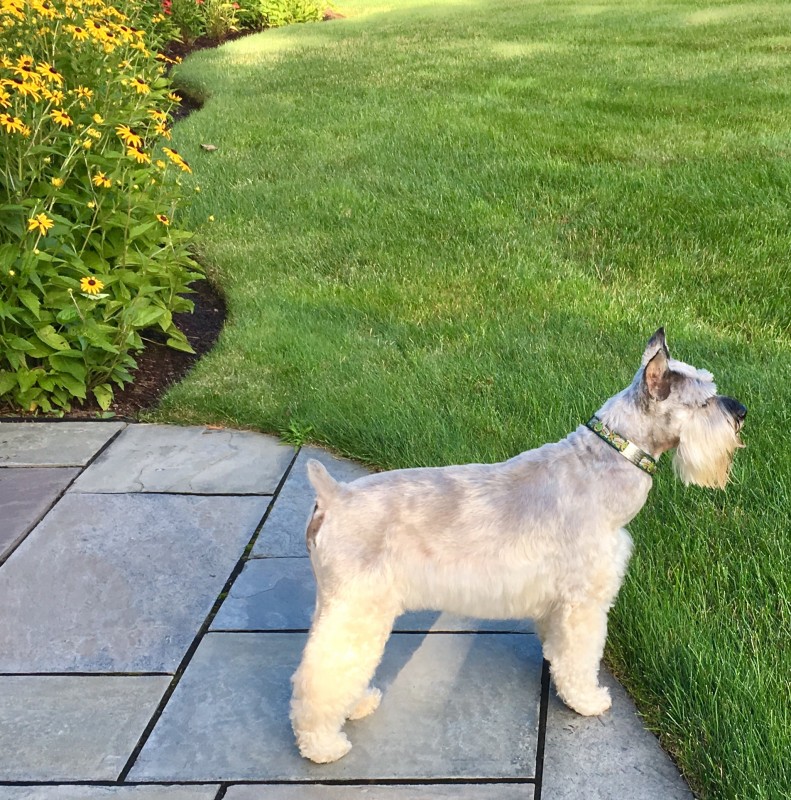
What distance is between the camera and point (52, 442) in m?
5.65

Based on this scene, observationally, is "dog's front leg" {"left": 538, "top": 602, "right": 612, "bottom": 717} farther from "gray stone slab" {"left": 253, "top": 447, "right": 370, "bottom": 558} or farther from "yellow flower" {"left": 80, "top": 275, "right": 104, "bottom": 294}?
"yellow flower" {"left": 80, "top": 275, "right": 104, "bottom": 294}

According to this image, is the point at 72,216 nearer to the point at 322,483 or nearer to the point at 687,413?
the point at 322,483

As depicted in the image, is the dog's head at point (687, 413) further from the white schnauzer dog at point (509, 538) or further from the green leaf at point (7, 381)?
the green leaf at point (7, 381)

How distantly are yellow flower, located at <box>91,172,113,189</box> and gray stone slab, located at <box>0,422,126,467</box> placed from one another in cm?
152

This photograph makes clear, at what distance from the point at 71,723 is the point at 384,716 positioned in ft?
3.84

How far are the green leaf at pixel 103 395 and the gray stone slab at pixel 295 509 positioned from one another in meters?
1.51

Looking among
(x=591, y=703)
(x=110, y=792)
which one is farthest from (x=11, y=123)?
(x=591, y=703)

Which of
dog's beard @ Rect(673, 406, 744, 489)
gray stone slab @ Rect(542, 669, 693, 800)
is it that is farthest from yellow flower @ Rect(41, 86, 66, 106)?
gray stone slab @ Rect(542, 669, 693, 800)

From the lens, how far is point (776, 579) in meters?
3.77

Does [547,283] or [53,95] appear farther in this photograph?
[547,283]

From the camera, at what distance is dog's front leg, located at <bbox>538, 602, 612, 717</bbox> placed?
129 inches

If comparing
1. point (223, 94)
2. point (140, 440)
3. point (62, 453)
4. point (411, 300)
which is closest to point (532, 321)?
point (411, 300)

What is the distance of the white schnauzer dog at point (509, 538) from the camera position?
3076 millimetres

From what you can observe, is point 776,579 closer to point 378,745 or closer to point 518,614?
point 518,614
